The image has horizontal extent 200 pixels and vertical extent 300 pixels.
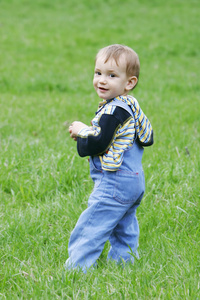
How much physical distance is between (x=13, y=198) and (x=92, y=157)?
118 centimetres

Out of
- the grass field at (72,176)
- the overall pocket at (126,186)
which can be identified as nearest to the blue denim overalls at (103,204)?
the overall pocket at (126,186)

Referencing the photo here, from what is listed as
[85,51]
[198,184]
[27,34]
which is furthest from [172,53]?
[198,184]

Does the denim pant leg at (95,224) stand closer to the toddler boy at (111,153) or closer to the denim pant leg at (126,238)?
the toddler boy at (111,153)

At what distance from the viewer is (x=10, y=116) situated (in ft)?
18.4

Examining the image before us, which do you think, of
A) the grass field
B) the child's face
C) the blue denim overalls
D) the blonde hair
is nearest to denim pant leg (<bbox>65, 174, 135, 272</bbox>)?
the blue denim overalls

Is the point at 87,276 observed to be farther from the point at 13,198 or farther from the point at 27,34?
the point at 27,34

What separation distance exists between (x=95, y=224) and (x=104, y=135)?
0.54 meters

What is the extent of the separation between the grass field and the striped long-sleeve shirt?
66 cm

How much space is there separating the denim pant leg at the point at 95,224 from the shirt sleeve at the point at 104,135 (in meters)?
0.19

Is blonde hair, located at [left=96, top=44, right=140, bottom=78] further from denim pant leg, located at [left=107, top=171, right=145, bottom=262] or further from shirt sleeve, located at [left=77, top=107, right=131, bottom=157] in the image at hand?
denim pant leg, located at [left=107, top=171, right=145, bottom=262]

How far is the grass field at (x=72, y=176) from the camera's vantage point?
Answer: 2.40 metres

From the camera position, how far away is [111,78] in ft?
8.29

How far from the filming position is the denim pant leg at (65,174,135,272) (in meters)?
2.51

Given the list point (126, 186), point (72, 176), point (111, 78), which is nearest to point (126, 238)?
point (126, 186)
